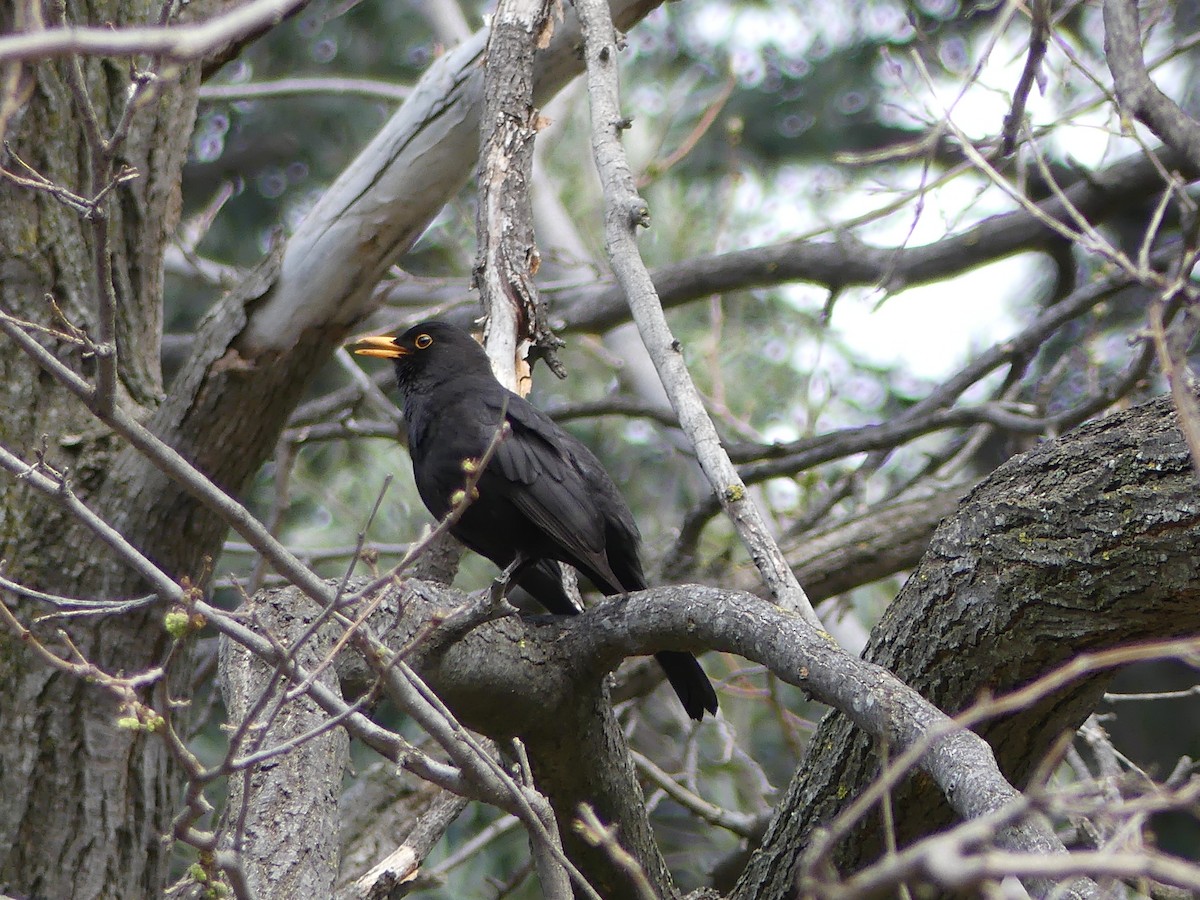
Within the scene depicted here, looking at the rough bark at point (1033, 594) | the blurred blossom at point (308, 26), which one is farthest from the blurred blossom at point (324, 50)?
the rough bark at point (1033, 594)

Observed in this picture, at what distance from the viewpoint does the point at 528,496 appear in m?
4.25

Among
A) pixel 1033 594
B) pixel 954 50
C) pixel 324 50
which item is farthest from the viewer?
pixel 324 50

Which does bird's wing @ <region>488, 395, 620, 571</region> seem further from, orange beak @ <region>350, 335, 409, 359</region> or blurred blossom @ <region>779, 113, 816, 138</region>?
blurred blossom @ <region>779, 113, 816, 138</region>

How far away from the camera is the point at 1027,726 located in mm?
3025

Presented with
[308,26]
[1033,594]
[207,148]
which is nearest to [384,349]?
[1033,594]

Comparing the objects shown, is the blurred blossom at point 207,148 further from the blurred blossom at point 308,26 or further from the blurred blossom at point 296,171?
the blurred blossom at point 308,26

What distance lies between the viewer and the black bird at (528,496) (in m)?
4.21

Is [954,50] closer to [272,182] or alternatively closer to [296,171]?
[296,171]

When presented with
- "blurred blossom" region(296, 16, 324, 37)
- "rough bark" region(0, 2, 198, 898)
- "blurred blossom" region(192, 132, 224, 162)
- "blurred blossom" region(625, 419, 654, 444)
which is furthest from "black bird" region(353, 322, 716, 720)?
"blurred blossom" region(296, 16, 324, 37)

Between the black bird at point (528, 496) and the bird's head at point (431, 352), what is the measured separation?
0.04 metres

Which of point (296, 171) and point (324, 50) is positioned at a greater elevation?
point (324, 50)

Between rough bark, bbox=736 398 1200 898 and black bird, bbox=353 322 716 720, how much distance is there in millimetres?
1011

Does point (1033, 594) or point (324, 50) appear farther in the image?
point (324, 50)

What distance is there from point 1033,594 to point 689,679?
1.51 metres
